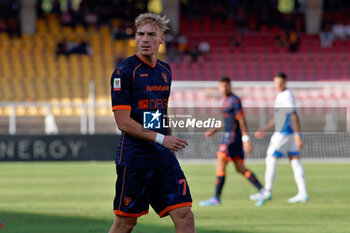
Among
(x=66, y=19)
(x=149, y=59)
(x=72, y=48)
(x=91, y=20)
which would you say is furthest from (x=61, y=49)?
(x=149, y=59)

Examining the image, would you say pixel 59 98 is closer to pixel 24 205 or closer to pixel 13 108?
pixel 13 108

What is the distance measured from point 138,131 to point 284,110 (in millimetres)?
6784

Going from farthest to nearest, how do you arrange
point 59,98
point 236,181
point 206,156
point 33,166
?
1. point 59,98
2. point 206,156
3. point 33,166
4. point 236,181

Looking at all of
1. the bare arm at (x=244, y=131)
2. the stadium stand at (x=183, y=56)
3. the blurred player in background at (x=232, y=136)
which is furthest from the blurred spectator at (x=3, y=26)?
the bare arm at (x=244, y=131)

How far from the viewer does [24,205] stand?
11.6m

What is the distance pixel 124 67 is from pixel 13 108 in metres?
17.2

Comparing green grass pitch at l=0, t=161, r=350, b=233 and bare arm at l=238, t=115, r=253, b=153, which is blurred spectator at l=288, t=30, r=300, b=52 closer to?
green grass pitch at l=0, t=161, r=350, b=233

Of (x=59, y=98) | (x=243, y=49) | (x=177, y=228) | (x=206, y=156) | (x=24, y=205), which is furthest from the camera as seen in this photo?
(x=243, y=49)

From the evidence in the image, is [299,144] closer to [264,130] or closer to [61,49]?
[264,130]

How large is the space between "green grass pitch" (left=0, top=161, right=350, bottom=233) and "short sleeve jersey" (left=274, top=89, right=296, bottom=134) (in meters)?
1.33

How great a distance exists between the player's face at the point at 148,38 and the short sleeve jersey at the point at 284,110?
21.2 feet

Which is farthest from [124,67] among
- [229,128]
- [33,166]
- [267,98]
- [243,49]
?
[243,49]

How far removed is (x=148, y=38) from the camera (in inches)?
222

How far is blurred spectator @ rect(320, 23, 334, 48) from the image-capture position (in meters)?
31.4
